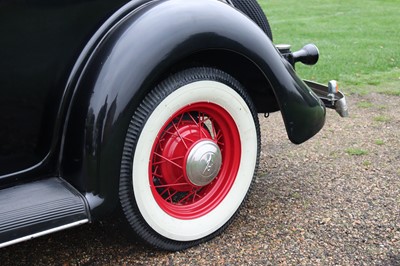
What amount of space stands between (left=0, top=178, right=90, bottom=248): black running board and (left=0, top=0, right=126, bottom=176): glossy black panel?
0.43ft

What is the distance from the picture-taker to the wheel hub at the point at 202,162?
208 centimetres

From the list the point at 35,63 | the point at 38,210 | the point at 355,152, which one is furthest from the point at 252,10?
the point at 38,210

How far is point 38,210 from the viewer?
169cm

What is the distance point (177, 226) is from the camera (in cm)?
206

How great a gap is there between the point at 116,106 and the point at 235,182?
76 cm

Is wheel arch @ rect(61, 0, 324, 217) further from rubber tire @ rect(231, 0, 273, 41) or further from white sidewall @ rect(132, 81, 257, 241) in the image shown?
rubber tire @ rect(231, 0, 273, 41)

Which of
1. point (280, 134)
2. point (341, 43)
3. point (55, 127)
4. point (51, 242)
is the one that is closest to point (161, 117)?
point (55, 127)

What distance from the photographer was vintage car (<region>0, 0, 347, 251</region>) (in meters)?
1.74

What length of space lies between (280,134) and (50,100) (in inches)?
84.3

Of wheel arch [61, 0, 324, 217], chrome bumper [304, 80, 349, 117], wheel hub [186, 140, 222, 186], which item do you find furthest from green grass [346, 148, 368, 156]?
wheel arch [61, 0, 324, 217]

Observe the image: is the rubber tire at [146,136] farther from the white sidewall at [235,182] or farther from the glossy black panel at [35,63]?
the glossy black panel at [35,63]

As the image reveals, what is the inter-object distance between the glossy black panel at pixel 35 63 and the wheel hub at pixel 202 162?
0.58 metres

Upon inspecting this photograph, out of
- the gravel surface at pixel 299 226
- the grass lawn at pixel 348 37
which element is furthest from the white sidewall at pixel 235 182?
the grass lawn at pixel 348 37

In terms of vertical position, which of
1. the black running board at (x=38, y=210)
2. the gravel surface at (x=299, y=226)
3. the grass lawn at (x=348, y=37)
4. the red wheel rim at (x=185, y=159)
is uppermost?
the black running board at (x=38, y=210)
